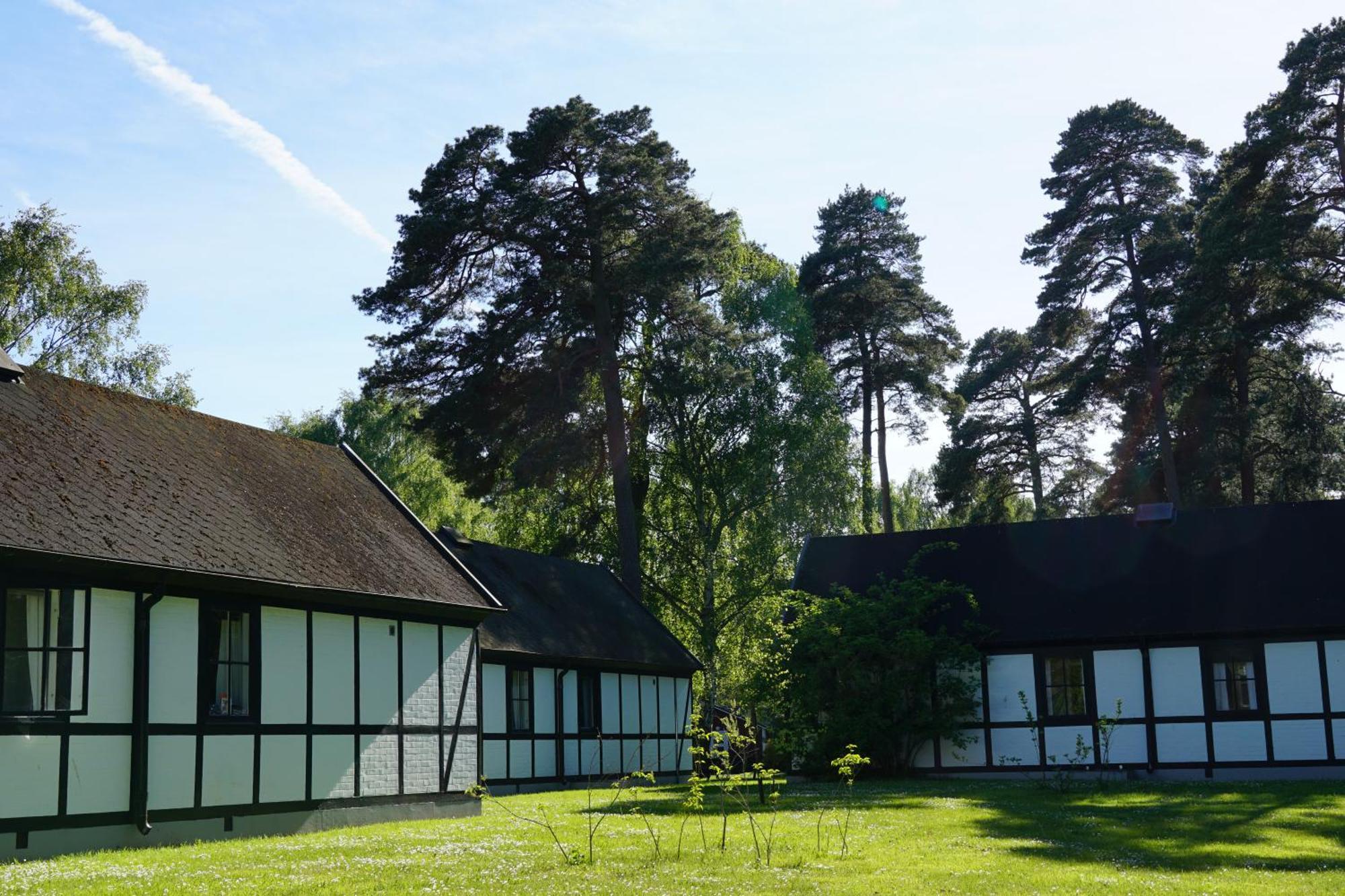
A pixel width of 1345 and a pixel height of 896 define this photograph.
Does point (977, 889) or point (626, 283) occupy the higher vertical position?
point (626, 283)

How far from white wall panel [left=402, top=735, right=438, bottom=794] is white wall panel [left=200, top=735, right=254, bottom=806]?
3.45 metres

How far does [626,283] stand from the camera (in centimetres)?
3562

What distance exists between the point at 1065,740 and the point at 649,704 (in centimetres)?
949

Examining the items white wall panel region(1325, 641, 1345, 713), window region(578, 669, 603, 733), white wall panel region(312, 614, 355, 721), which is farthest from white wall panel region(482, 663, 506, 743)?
white wall panel region(1325, 641, 1345, 713)

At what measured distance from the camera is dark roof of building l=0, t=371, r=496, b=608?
15.1 m

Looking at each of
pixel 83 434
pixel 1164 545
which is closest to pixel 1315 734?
pixel 1164 545

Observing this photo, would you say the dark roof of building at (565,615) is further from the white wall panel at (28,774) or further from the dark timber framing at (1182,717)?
the white wall panel at (28,774)

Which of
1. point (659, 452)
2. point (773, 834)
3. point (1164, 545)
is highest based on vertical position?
point (659, 452)

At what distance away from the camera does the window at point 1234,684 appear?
88.6ft

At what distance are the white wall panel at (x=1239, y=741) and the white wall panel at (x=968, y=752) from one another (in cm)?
472

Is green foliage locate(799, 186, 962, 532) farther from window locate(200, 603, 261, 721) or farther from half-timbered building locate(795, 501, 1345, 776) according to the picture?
window locate(200, 603, 261, 721)

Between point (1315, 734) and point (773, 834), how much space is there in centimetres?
1629

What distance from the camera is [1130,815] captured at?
18.2m

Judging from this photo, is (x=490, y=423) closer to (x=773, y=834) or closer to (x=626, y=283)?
(x=626, y=283)
